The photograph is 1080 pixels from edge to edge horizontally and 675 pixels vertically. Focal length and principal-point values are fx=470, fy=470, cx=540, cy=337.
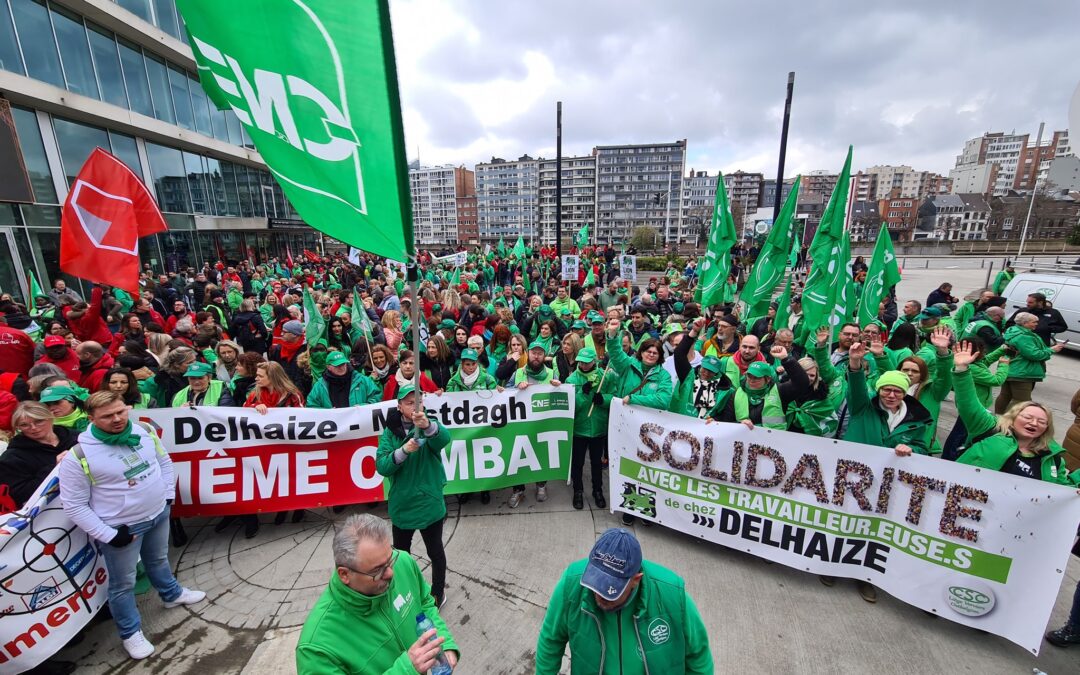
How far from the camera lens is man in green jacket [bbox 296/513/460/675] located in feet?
6.08

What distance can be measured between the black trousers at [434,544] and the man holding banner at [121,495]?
5.80 ft

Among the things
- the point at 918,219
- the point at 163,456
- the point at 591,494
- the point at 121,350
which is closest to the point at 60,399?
the point at 163,456

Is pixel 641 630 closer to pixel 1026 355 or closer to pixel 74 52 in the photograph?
pixel 1026 355

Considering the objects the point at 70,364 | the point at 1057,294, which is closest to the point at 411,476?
the point at 70,364

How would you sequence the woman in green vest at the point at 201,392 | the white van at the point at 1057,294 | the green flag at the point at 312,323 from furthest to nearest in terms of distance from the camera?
the white van at the point at 1057,294 < the green flag at the point at 312,323 < the woman in green vest at the point at 201,392

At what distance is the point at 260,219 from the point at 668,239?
111067mm

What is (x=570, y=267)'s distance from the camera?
14805 mm

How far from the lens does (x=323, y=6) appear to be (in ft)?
7.03

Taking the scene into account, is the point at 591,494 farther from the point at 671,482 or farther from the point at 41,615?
the point at 41,615

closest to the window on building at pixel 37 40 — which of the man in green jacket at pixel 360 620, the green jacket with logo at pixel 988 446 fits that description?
the man in green jacket at pixel 360 620

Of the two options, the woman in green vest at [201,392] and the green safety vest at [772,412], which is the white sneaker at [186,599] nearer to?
the woman in green vest at [201,392]

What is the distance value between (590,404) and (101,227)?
698 centimetres

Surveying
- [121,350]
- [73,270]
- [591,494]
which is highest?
[73,270]

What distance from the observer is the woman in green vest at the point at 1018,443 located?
3172 mm
